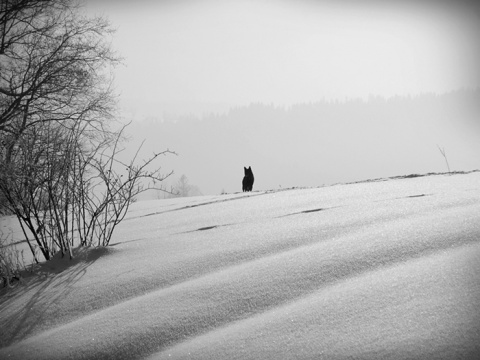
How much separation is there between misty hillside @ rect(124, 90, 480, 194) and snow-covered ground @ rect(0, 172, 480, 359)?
293 ft

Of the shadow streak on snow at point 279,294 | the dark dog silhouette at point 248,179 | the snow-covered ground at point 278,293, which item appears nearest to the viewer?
the snow-covered ground at point 278,293

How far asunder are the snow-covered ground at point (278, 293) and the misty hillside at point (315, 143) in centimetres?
8926

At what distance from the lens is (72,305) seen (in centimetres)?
171

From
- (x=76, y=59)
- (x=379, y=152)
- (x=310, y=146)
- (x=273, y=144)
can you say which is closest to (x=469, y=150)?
(x=379, y=152)

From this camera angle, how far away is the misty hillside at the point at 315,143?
9925cm

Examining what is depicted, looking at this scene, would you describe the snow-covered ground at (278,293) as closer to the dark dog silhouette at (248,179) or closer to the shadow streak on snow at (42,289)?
the shadow streak on snow at (42,289)

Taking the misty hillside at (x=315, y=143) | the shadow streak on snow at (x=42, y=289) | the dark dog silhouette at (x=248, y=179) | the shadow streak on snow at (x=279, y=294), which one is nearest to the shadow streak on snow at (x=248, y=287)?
the shadow streak on snow at (x=279, y=294)

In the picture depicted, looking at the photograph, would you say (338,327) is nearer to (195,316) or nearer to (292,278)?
(292,278)

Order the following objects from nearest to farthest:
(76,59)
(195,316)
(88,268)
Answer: (195,316) < (88,268) < (76,59)

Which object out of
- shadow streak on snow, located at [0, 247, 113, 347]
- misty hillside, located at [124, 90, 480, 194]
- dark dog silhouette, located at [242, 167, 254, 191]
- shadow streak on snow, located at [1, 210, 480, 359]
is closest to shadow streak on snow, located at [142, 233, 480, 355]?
shadow streak on snow, located at [1, 210, 480, 359]

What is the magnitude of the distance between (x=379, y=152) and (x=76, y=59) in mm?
106778

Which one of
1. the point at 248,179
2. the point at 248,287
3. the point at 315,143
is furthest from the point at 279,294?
the point at 315,143

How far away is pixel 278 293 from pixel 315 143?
12794 centimetres

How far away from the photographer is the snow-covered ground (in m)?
1.10
